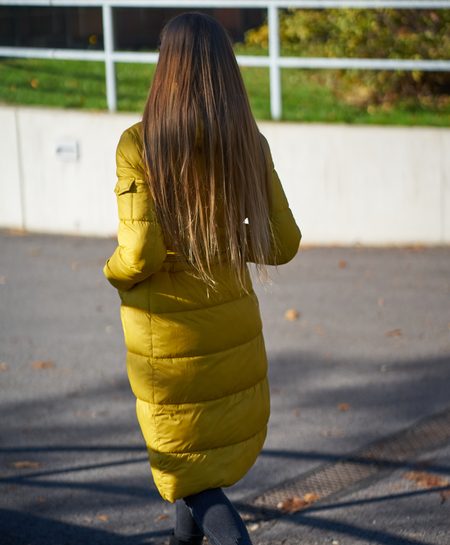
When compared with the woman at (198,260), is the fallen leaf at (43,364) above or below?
below

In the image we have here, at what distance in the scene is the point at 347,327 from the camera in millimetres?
6652

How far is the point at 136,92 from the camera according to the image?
35.9 feet

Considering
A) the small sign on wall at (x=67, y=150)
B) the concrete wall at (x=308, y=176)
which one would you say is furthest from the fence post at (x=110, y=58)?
the small sign on wall at (x=67, y=150)

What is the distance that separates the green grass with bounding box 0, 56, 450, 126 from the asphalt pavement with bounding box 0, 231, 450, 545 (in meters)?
1.49

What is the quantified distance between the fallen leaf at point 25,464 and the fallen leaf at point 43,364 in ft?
4.46

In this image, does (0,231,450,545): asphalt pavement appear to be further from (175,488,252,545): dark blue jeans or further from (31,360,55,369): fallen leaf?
(175,488,252,545): dark blue jeans

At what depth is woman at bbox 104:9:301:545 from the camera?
3.03m

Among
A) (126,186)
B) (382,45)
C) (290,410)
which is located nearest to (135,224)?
(126,186)

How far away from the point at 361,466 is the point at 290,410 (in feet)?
2.52

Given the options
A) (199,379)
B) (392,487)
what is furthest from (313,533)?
(199,379)

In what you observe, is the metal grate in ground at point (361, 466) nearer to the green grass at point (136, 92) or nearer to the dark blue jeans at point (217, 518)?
the dark blue jeans at point (217, 518)

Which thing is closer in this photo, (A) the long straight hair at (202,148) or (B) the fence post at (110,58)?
(A) the long straight hair at (202,148)

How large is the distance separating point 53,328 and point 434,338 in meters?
2.42

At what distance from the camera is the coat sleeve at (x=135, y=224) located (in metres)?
3.03
